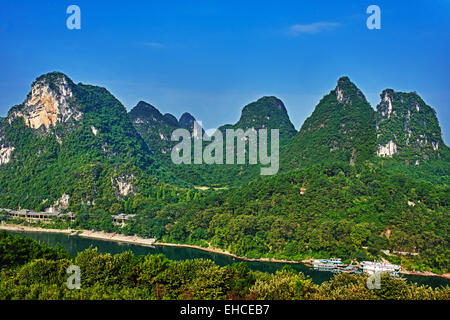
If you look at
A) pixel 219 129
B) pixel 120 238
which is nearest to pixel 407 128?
pixel 120 238

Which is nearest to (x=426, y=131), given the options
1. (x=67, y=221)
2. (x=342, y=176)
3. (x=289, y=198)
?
(x=342, y=176)

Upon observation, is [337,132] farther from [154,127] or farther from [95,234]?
[154,127]

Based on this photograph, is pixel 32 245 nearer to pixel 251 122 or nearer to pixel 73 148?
pixel 73 148

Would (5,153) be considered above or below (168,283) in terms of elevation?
above
